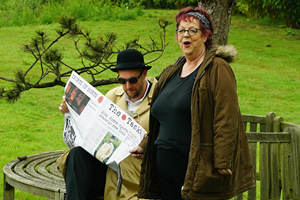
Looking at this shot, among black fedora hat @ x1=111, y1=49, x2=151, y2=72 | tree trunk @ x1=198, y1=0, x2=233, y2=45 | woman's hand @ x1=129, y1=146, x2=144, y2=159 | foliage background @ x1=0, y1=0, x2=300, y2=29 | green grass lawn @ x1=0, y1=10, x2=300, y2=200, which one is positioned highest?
tree trunk @ x1=198, y1=0, x2=233, y2=45

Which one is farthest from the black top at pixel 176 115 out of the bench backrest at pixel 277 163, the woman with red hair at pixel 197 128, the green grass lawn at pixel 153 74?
the green grass lawn at pixel 153 74

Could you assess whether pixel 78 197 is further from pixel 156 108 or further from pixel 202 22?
pixel 202 22

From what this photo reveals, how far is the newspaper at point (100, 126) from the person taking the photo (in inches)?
144

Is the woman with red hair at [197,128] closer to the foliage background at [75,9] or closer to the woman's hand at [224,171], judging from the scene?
the woman's hand at [224,171]

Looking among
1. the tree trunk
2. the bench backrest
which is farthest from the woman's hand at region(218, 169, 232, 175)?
the tree trunk

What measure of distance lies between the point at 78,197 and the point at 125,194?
34 centimetres

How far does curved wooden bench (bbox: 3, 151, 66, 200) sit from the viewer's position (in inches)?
169

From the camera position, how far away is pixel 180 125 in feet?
10.3

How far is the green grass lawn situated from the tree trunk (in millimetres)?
2756

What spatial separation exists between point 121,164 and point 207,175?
1.16 metres

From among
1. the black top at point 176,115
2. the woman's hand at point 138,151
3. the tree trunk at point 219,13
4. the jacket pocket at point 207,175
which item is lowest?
the woman's hand at point 138,151

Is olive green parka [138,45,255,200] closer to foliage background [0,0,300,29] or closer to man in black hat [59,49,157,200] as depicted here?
man in black hat [59,49,157,200]

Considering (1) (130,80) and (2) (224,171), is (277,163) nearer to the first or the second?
(1) (130,80)

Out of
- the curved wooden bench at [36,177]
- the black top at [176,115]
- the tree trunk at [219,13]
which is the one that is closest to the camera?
the black top at [176,115]
